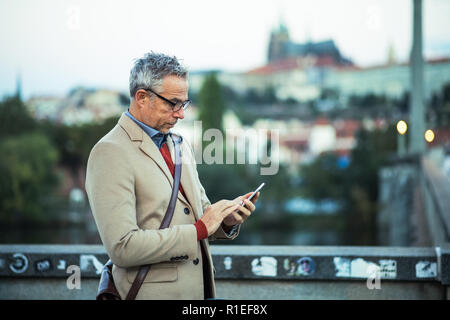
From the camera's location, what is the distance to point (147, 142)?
258cm

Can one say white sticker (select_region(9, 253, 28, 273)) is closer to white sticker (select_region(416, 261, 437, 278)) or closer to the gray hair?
the gray hair

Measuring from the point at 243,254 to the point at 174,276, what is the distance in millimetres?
1808

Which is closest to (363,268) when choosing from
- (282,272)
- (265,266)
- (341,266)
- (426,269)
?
(341,266)

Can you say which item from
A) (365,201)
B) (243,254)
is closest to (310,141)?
(365,201)

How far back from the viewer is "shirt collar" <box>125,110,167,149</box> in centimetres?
262

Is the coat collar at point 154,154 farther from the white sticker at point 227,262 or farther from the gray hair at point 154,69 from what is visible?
the white sticker at point 227,262

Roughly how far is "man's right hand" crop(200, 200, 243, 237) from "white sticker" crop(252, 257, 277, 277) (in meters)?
1.79

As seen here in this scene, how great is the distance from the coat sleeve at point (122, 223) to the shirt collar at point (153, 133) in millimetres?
168

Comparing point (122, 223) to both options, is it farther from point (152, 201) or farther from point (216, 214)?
point (216, 214)

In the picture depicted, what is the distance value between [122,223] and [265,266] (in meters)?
2.02

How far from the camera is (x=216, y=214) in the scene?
8.23 feet
